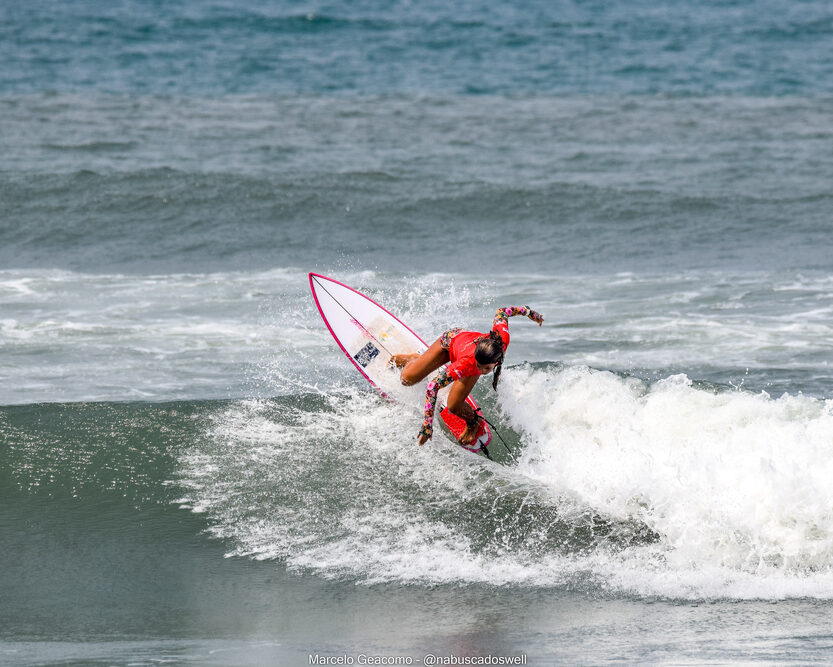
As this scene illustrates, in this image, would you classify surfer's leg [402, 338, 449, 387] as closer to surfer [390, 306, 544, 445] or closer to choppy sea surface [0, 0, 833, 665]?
surfer [390, 306, 544, 445]

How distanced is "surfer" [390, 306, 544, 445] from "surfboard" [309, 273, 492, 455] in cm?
54

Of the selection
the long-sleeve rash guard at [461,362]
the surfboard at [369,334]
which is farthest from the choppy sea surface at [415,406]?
the long-sleeve rash guard at [461,362]

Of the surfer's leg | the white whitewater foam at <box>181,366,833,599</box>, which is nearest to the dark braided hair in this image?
the surfer's leg

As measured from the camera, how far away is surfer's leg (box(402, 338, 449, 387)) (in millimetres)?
9031

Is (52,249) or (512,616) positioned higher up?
(52,249)

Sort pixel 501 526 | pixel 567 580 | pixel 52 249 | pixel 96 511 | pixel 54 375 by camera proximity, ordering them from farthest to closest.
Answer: pixel 52 249 < pixel 54 375 < pixel 96 511 < pixel 501 526 < pixel 567 580

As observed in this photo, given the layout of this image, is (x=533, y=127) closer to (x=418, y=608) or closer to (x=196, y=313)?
(x=196, y=313)

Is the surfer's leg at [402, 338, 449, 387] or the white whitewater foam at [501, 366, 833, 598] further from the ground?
the surfer's leg at [402, 338, 449, 387]

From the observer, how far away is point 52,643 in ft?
21.7

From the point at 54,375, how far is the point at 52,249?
723 centimetres

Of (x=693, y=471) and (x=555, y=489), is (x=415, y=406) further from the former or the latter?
(x=693, y=471)

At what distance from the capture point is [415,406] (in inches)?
382

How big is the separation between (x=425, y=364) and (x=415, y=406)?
2.21ft

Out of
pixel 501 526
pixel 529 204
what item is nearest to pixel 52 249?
pixel 529 204
